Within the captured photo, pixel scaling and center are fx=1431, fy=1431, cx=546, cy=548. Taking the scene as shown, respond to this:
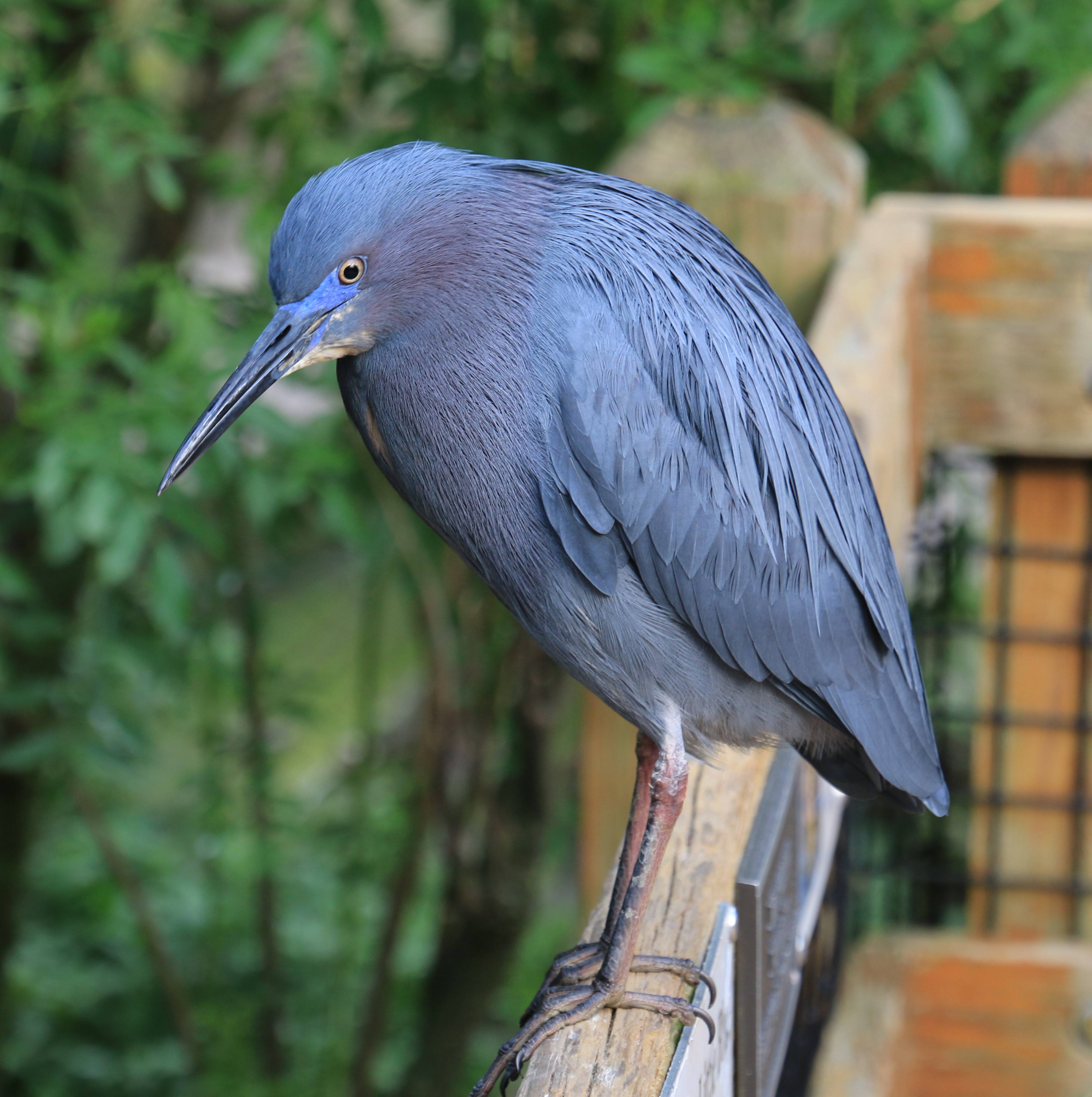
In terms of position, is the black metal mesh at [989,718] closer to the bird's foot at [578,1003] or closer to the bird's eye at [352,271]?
the bird's foot at [578,1003]

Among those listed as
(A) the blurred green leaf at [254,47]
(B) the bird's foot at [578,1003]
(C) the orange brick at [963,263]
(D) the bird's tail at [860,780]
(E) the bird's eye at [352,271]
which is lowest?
(B) the bird's foot at [578,1003]

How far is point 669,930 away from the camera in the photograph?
133cm

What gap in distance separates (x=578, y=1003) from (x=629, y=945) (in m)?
0.07

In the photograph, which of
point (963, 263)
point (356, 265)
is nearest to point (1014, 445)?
point (963, 263)

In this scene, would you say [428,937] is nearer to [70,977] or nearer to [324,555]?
[70,977]

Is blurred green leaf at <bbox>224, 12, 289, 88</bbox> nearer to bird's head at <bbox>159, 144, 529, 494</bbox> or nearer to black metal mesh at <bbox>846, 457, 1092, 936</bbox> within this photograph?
bird's head at <bbox>159, 144, 529, 494</bbox>

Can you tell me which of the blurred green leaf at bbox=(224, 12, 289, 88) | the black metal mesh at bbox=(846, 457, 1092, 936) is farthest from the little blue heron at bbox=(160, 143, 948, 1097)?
the blurred green leaf at bbox=(224, 12, 289, 88)

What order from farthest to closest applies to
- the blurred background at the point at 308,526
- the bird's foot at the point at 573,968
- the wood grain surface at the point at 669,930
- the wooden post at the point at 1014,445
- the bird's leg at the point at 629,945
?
the blurred background at the point at 308,526 → the wooden post at the point at 1014,445 → the bird's foot at the point at 573,968 → the bird's leg at the point at 629,945 → the wood grain surface at the point at 669,930

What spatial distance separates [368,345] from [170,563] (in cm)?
108

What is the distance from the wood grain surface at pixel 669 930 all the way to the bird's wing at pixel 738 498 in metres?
0.16

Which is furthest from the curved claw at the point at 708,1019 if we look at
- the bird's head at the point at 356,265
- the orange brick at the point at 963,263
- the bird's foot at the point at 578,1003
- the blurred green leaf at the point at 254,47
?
the blurred green leaf at the point at 254,47

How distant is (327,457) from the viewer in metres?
2.19

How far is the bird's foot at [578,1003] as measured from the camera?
1.18m

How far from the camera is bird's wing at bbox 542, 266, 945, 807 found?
1168mm
